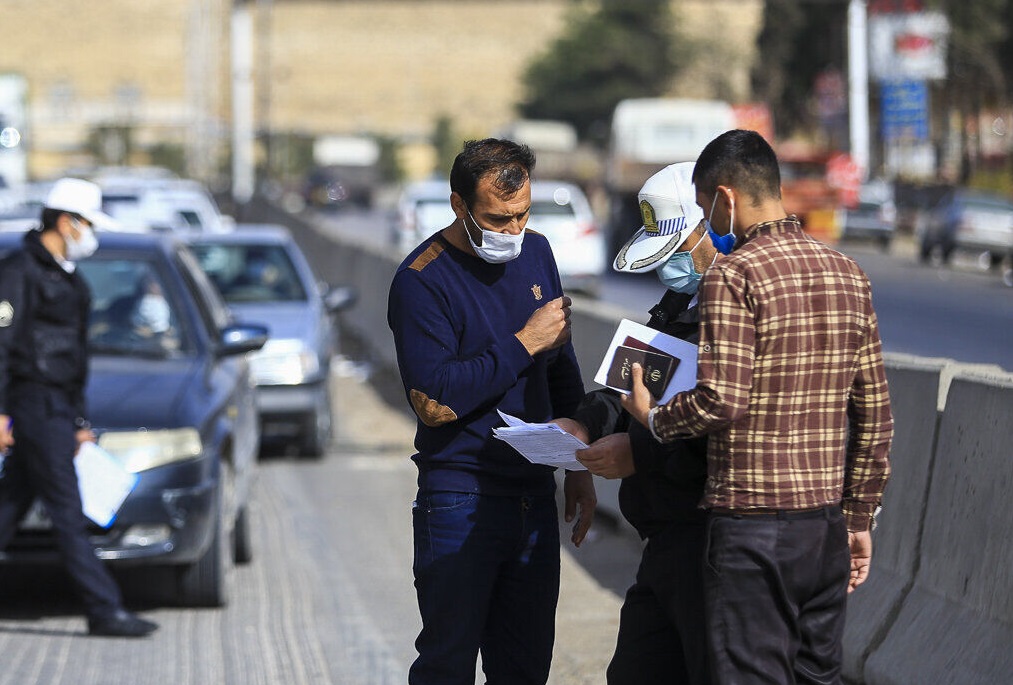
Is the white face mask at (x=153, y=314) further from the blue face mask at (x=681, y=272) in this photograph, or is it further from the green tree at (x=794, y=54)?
the green tree at (x=794, y=54)

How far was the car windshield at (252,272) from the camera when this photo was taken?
14023 mm

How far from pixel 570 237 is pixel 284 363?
15.1m

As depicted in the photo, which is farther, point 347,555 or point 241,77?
point 241,77

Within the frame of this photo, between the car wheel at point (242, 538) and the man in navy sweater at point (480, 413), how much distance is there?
4.30m

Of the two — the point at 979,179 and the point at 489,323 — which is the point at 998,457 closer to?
the point at 489,323

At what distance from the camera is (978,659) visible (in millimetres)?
5297

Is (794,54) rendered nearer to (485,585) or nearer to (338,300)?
(338,300)

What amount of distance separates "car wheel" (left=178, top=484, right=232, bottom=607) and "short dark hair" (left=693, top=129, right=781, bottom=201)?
4.21m

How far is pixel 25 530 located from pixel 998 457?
4129 mm

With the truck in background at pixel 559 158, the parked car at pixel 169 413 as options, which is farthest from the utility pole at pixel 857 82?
the parked car at pixel 169 413

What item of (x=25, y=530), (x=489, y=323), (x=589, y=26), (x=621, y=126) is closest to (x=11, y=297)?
(x=25, y=530)

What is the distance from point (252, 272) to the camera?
14266 mm

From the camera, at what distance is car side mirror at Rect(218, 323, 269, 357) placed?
28.0 feet

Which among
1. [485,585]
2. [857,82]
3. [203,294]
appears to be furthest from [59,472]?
[857,82]
